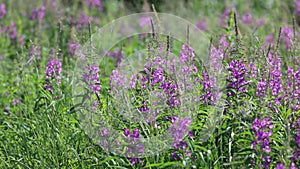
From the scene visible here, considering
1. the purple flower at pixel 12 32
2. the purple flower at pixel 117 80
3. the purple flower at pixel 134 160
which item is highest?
the purple flower at pixel 12 32

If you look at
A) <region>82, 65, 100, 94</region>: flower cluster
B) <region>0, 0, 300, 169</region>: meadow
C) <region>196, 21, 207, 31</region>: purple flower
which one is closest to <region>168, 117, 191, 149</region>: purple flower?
<region>0, 0, 300, 169</region>: meadow

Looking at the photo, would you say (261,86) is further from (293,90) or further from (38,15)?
(38,15)

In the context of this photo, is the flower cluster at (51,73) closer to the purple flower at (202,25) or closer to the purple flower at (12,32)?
the purple flower at (12,32)

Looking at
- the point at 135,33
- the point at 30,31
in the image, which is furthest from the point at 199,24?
the point at 30,31

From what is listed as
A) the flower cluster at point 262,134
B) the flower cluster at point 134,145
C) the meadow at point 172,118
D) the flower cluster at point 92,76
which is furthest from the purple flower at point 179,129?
the flower cluster at point 92,76

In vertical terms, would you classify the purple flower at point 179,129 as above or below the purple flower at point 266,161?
above

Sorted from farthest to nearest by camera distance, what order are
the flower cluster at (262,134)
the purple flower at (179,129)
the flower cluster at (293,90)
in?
the flower cluster at (293,90) < the purple flower at (179,129) < the flower cluster at (262,134)

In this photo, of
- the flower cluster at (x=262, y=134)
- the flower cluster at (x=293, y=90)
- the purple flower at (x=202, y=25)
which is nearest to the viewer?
the flower cluster at (x=262, y=134)

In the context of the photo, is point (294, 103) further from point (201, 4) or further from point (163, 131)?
point (201, 4)

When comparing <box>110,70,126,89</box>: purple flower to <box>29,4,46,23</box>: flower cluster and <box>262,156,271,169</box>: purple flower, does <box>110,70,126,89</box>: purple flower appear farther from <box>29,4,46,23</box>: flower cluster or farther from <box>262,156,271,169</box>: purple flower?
<box>29,4,46,23</box>: flower cluster

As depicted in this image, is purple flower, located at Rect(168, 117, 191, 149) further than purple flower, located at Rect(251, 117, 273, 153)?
Yes

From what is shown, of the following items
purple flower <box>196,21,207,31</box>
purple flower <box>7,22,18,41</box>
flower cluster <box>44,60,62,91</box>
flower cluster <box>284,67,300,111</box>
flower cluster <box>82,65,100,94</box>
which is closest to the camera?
flower cluster <box>284,67,300,111</box>

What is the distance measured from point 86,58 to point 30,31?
4051 mm

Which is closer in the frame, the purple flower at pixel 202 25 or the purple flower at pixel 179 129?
the purple flower at pixel 179 129
